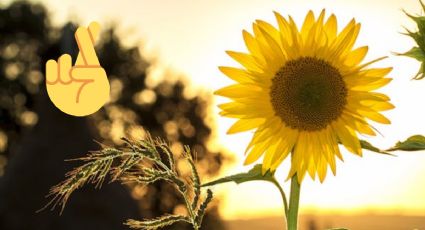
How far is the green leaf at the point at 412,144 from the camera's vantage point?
4.85 feet

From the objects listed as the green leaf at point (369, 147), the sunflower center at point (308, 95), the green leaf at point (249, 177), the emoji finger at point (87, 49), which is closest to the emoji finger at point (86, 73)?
the emoji finger at point (87, 49)

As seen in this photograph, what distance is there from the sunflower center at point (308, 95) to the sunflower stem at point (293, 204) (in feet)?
0.79

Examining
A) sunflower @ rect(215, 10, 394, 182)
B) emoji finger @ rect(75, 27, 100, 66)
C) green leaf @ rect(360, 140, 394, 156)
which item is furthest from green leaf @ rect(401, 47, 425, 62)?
emoji finger @ rect(75, 27, 100, 66)

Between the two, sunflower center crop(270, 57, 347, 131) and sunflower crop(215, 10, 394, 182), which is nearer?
sunflower crop(215, 10, 394, 182)

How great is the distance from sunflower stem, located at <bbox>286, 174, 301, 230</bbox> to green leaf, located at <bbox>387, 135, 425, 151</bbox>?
0.21 metres

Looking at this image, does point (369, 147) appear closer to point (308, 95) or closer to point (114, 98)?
point (308, 95)

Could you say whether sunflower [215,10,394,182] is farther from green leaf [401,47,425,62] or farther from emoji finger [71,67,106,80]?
emoji finger [71,67,106,80]

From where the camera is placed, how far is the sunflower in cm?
158

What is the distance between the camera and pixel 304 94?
5.87 ft

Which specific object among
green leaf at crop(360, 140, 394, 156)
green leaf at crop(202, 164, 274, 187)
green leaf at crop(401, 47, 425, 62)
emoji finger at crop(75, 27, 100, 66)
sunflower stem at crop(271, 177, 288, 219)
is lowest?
emoji finger at crop(75, 27, 100, 66)

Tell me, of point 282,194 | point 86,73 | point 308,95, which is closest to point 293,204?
point 282,194

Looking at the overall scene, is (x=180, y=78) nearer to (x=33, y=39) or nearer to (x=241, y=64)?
(x=33, y=39)

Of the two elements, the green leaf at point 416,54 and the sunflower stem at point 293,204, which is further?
the green leaf at point 416,54

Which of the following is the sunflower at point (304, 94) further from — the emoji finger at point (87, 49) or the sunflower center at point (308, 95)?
the emoji finger at point (87, 49)
